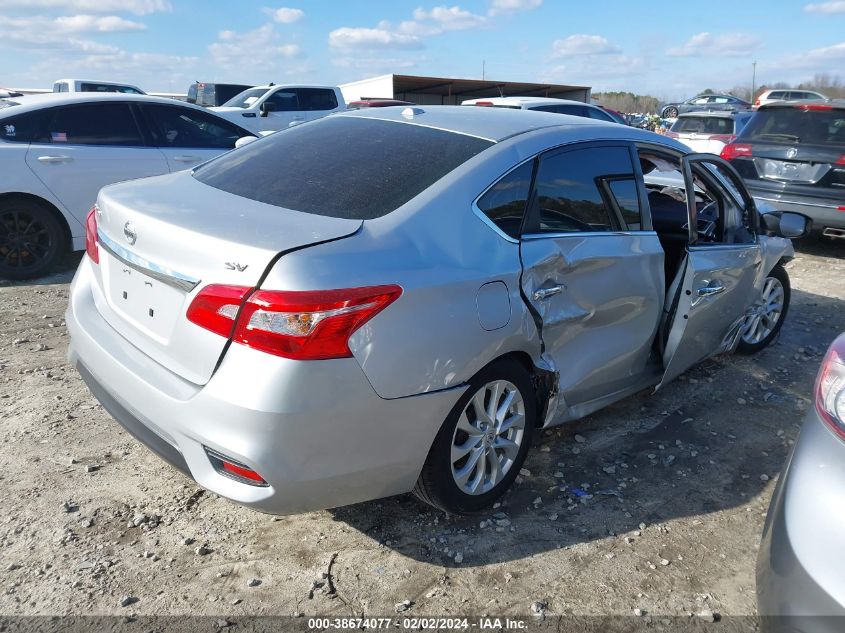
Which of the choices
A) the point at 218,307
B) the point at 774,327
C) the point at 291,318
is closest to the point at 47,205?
the point at 218,307

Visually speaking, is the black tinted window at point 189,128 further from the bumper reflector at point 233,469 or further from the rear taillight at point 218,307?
the bumper reflector at point 233,469

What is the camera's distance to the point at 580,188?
3.29m

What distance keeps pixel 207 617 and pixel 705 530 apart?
2.05 m

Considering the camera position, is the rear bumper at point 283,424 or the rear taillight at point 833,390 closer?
the rear taillight at point 833,390

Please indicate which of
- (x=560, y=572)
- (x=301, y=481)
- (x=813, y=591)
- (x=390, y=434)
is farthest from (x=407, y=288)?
(x=813, y=591)

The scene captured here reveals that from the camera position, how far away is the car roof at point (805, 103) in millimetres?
7734

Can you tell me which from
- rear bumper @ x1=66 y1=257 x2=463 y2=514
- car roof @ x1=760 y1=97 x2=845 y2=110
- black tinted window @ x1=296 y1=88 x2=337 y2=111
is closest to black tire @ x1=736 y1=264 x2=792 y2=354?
rear bumper @ x1=66 y1=257 x2=463 y2=514

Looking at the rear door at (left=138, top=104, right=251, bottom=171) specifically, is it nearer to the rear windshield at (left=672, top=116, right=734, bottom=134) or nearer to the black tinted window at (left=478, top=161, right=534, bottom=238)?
the black tinted window at (left=478, top=161, right=534, bottom=238)

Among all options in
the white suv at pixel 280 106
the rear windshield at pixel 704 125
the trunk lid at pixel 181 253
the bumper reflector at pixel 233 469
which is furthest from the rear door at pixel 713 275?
the white suv at pixel 280 106

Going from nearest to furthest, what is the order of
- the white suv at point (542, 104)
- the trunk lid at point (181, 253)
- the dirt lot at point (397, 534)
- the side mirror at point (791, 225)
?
1. the trunk lid at point (181, 253)
2. the dirt lot at point (397, 534)
3. the side mirror at point (791, 225)
4. the white suv at point (542, 104)

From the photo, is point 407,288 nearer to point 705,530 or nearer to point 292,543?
point 292,543

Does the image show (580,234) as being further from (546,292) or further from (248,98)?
(248,98)

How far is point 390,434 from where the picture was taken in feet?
8.00

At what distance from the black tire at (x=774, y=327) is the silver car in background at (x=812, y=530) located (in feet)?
9.90
